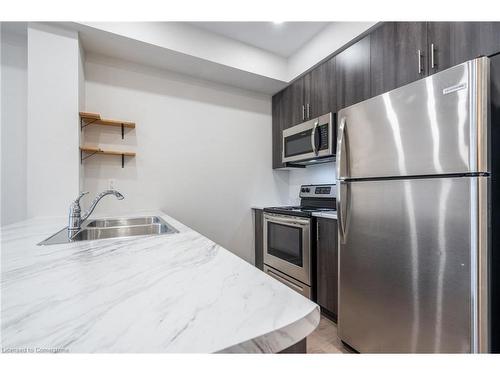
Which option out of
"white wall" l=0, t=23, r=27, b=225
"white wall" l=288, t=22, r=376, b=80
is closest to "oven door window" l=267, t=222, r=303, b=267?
"white wall" l=288, t=22, r=376, b=80

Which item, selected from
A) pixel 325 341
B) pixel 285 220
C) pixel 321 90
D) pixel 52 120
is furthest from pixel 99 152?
pixel 325 341

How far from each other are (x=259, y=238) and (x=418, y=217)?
75.5 inches

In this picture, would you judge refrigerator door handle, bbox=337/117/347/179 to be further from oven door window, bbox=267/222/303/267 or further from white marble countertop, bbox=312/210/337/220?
oven door window, bbox=267/222/303/267

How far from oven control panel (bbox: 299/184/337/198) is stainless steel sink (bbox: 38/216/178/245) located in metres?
1.66

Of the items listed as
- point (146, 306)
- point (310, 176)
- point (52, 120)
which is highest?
point (52, 120)

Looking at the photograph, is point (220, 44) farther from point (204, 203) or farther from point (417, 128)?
point (417, 128)

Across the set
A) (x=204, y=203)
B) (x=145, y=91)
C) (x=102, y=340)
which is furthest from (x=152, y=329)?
(x=145, y=91)

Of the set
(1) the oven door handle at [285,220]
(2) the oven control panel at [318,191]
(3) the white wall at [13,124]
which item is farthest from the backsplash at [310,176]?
(3) the white wall at [13,124]

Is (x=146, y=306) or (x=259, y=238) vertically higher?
(x=146, y=306)

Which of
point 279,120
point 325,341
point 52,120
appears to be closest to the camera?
point 325,341

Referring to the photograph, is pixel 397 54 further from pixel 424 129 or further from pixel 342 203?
pixel 342 203

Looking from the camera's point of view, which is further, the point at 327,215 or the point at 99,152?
the point at 99,152

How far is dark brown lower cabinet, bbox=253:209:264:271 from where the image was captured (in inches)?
112

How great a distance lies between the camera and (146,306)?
1.51 ft
